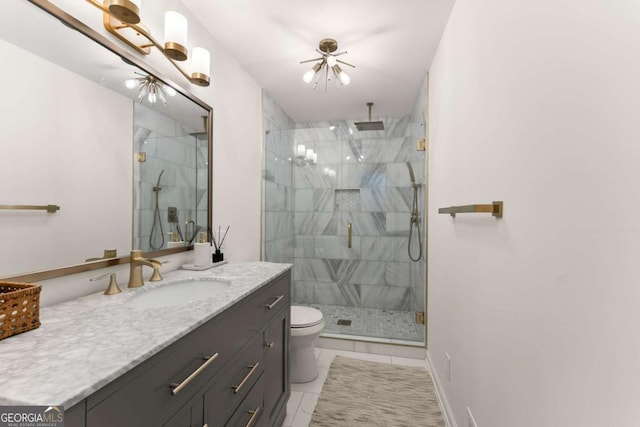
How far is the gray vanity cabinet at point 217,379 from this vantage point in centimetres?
64

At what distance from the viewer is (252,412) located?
1.24m

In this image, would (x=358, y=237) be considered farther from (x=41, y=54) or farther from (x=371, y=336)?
(x=41, y=54)

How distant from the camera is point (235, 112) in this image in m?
2.20

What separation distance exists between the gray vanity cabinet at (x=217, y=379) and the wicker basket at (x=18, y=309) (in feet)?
1.22

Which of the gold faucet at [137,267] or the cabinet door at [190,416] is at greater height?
the gold faucet at [137,267]

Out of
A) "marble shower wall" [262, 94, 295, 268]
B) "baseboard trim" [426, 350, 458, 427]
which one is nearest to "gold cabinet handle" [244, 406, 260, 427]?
"baseboard trim" [426, 350, 458, 427]

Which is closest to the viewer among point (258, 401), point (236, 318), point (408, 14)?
point (236, 318)

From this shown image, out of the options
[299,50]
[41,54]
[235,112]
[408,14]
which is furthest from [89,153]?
[408,14]

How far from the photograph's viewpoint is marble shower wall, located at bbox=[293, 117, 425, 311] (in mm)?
3330

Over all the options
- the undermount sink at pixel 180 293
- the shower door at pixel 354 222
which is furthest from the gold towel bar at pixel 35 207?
the shower door at pixel 354 222

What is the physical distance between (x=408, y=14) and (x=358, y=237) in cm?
232

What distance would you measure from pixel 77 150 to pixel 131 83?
430 millimetres

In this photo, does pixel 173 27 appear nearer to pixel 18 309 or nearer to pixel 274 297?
pixel 18 309

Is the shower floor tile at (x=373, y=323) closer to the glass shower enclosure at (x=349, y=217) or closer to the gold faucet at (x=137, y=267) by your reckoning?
the glass shower enclosure at (x=349, y=217)
